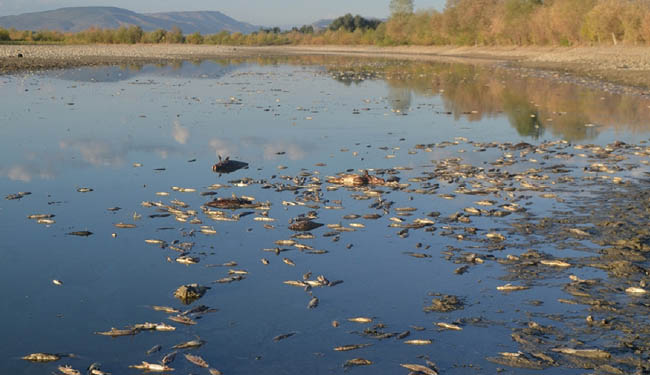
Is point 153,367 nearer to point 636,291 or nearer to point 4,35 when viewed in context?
point 636,291

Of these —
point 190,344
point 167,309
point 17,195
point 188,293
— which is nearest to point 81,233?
point 17,195

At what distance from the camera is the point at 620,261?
33.5 feet

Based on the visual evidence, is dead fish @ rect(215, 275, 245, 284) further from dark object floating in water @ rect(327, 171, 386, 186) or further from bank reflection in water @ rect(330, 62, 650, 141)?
bank reflection in water @ rect(330, 62, 650, 141)

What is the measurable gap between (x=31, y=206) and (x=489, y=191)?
32.7 ft

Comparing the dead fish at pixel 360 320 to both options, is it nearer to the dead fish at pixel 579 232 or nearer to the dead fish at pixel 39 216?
the dead fish at pixel 579 232

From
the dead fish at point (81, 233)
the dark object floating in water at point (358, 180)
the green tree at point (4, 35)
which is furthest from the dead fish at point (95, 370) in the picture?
the green tree at point (4, 35)

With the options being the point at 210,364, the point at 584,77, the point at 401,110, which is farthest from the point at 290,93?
the point at 210,364

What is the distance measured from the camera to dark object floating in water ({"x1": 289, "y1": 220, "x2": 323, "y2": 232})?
1206 cm

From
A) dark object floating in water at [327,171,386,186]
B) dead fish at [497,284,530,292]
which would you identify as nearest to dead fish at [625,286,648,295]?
dead fish at [497,284,530,292]

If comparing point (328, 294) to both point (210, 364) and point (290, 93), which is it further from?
point (290, 93)

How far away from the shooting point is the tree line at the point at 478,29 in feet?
255

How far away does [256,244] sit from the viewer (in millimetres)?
11305

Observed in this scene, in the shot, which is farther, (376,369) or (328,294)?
(328,294)

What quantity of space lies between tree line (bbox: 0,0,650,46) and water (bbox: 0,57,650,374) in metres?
55.1
